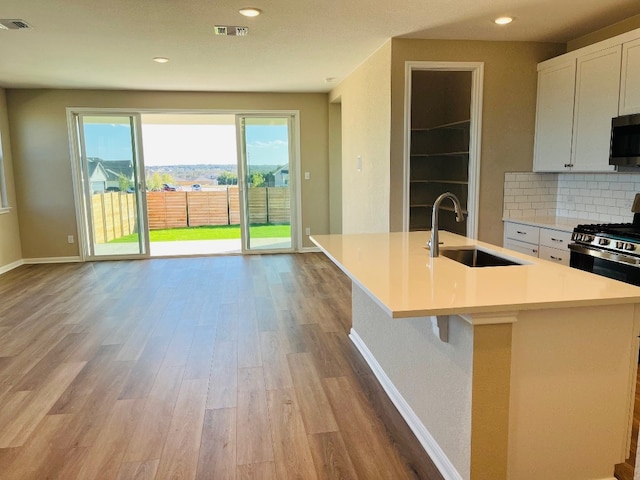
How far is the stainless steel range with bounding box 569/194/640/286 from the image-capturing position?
2.88m

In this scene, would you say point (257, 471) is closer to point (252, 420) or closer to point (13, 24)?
point (252, 420)

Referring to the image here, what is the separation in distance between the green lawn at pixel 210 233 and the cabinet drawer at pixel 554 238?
4.23 metres

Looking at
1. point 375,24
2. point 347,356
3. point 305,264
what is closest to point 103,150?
point 305,264

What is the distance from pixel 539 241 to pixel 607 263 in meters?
0.84

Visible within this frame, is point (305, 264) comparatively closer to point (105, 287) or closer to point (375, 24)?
point (105, 287)

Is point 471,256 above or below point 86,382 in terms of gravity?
above

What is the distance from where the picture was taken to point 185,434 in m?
2.29

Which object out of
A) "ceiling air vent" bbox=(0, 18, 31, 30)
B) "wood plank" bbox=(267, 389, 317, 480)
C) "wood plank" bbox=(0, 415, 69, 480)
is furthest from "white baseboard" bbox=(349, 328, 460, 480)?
"ceiling air vent" bbox=(0, 18, 31, 30)

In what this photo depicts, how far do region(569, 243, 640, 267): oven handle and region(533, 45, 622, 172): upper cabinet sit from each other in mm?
711

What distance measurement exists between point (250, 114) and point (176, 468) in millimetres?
5679

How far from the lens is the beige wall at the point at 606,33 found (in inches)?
139

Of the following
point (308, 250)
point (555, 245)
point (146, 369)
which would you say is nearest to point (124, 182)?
point (308, 250)

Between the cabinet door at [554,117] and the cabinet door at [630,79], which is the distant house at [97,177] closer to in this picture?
the cabinet door at [554,117]

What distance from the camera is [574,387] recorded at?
1735 millimetres
